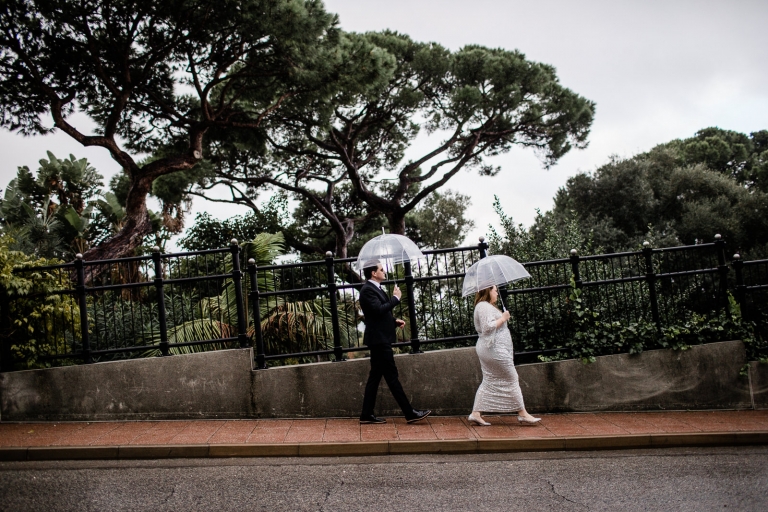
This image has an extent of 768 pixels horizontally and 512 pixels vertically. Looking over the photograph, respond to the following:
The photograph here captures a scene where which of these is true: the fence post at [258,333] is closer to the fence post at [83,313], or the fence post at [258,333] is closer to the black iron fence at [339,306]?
the black iron fence at [339,306]

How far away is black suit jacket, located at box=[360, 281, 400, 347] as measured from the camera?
7.55 meters

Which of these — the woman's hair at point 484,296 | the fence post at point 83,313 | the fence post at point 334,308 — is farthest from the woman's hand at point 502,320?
the fence post at point 83,313

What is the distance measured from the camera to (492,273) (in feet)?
23.9

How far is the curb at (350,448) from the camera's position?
669 centimetres

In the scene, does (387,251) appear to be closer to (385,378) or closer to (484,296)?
(484,296)

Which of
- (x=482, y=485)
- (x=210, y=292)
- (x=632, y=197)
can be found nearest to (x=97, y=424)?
(x=210, y=292)

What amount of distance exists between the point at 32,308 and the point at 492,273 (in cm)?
621

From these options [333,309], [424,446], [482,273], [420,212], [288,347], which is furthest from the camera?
[420,212]

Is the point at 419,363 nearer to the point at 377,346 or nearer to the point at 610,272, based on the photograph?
the point at 377,346

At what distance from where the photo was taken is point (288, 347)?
9.12 meters

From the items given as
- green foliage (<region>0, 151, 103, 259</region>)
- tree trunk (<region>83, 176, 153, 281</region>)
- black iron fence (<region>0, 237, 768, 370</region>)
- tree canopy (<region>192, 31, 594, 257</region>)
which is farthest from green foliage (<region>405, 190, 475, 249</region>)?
black iron fence (<region>0, 237, 768, 370</region>)

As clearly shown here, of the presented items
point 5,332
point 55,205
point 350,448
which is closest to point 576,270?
point 350,448

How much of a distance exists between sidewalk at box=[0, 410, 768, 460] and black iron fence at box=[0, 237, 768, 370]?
1.08 metres

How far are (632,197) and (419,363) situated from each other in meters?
23.2
